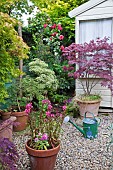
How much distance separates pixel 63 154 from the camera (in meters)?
2.75

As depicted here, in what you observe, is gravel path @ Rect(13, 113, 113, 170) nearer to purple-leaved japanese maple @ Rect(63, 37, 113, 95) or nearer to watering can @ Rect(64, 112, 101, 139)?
watering can @ Rect(64, 112, 101, 139)

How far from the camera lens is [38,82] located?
434 centimetres

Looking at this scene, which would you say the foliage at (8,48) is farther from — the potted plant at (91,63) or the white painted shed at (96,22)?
the white painted shed at (96,22)

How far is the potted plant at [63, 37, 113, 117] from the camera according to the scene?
13.1ft

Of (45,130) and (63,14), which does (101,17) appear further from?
(45,130)

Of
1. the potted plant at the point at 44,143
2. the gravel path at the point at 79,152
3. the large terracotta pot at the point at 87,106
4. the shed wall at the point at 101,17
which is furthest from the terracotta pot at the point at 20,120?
the shed wall at the point at 101,17

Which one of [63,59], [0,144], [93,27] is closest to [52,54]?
[63,59]

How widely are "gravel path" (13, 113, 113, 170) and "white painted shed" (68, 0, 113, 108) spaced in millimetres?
1090

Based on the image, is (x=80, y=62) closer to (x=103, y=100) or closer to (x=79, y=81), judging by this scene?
(x=79, y=81)

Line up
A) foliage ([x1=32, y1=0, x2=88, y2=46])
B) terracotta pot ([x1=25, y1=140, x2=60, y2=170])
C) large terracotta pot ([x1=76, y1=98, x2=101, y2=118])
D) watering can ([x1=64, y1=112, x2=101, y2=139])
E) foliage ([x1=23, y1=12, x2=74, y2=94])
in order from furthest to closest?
foliage ([x1=32, y1=0, x2=88, y2=46]), foliage ([x1=23, y1=12, x2=74, y2=94]), large terracotta pot ([x1=76, y1=98, x2=101, y2=118]), watering can ([x1=64, y1=112, x2=101, y2=139]), terracotta pot ([x1=25, y1=140, x2=60, y2=170])

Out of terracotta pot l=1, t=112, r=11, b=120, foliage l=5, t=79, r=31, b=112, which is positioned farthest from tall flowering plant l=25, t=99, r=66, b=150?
foliage l=5, t=79, r=31, b=112

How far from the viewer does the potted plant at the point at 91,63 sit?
157 inches

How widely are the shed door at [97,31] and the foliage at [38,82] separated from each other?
1.09 m

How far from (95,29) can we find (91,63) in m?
0.99
